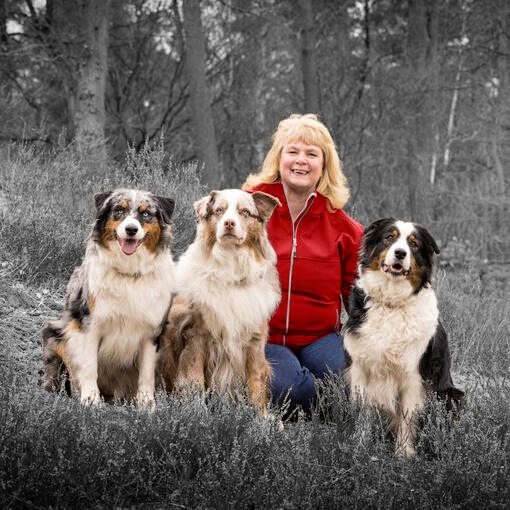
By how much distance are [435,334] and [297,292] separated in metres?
1.24

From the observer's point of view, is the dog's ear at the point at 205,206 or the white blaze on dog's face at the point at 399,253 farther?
the dog's ear at the point at 205,206

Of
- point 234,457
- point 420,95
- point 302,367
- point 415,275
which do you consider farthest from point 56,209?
point 420,95

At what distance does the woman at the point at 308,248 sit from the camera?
5.14m

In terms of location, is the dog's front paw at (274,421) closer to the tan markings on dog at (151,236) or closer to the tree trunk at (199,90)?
the tan markings on dog at (151,236)

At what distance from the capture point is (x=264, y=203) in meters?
4.58

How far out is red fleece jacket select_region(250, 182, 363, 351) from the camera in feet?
16.9

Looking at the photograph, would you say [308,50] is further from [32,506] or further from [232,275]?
[32,506]

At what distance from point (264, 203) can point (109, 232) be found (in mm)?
1073

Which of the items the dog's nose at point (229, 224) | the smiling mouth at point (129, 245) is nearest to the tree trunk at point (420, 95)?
the dog's nose at point (229, 224)

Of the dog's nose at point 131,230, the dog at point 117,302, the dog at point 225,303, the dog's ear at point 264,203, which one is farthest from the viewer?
the dog's ear at point 264,203

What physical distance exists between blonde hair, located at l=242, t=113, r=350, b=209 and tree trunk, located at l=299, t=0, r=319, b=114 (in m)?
9.01

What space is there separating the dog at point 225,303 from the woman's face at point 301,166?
26.0 inches

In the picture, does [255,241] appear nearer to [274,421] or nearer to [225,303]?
[225,303]

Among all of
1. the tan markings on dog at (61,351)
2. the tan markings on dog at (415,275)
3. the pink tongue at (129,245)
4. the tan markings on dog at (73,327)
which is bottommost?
the tan markings on dog at (61,351)
